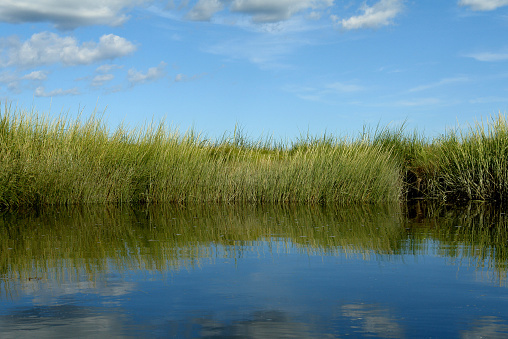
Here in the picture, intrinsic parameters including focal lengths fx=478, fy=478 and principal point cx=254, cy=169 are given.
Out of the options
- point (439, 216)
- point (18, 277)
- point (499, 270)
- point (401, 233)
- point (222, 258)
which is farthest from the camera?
point (439, 216)

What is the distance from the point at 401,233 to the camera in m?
6.96

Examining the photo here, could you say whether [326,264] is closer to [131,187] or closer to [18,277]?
[18,277]

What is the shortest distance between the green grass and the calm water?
4637mm

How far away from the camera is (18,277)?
13.2 feet

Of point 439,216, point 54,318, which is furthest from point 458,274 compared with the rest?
point 439,216

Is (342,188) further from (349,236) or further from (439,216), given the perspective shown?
(349,236)

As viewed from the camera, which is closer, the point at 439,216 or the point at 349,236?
the point at 349,236

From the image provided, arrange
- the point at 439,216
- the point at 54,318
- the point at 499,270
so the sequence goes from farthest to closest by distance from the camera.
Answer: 1. the point at 439,216
2. the point at 499,270
3. the point at 54,318

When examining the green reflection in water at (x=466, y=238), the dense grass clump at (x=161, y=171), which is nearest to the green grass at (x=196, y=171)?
the dense grass clump at (x=161, y=171)

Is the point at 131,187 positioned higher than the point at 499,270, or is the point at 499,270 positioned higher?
the point at 131,187

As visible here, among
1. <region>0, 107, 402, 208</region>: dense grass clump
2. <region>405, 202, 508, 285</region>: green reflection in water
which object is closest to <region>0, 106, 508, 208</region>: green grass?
<region>0, 107, 402, 208</region>: dense grass clump

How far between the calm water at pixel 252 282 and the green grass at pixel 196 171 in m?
4.64

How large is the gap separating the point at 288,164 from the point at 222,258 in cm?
885

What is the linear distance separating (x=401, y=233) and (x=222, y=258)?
324 cm
